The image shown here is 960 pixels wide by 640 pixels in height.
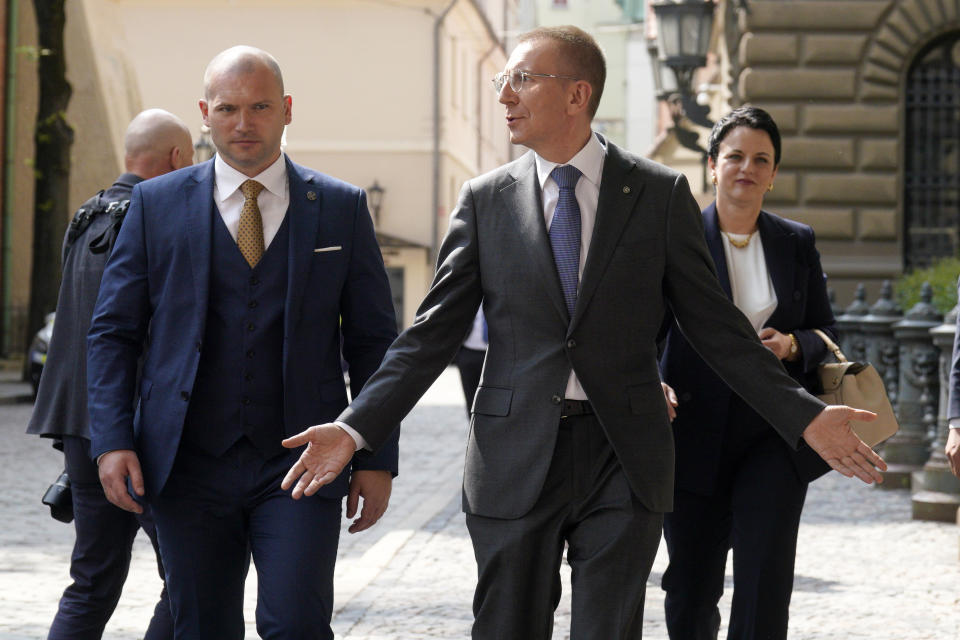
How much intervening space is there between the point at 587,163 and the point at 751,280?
1289 mm

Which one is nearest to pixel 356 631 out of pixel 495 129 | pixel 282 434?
pixel 282 434

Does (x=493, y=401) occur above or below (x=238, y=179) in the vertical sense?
below

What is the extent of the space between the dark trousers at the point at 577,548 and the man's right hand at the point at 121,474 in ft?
3.03

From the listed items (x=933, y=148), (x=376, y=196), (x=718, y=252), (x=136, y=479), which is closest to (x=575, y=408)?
Result: (x=136, y=479)

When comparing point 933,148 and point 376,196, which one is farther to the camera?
point 376,196

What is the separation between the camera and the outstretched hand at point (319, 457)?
13.1 ft

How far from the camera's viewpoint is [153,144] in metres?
5.60

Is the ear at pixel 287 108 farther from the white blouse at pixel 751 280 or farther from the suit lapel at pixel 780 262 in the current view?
the suit lapel at pixel 780 262

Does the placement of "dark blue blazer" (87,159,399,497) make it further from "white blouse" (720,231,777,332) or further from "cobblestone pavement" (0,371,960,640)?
"cobblestone pavement" (0,371,960,640)

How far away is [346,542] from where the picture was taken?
369 inches

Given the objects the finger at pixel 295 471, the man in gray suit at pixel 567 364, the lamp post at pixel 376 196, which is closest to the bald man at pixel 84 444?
the finger at pixel 295 471

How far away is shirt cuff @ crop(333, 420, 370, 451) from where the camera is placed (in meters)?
4.07

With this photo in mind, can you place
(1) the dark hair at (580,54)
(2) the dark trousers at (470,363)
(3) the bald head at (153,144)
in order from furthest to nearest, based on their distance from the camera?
(2) the dark trousers at (470,363), (3) the bald head at (153,144), (1) the dark hair at (580,54)

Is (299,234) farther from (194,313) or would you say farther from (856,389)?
(856,389)
